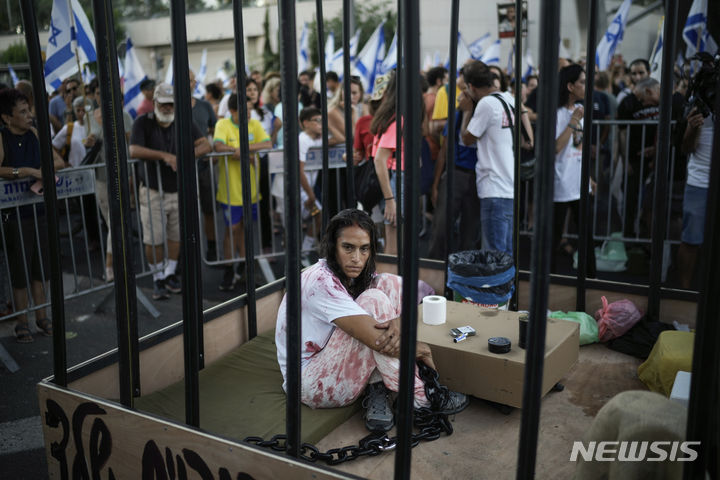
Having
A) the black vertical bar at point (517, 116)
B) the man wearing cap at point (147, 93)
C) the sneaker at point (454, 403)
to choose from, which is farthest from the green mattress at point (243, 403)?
the man wearing cap at point (147, 93)

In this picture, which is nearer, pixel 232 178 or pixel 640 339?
pixel 640 339

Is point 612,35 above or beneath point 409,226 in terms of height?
above

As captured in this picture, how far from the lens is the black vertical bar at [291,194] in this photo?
1.61 metres

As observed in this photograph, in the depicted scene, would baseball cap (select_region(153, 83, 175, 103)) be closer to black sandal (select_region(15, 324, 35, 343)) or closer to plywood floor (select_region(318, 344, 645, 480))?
black sandal (select_region(15, 324, 35, 343))

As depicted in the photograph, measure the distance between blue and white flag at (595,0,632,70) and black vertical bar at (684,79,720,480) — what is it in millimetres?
6540

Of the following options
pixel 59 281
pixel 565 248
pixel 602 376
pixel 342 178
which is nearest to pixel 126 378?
pixel 59 281

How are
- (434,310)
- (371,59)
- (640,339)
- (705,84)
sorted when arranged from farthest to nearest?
(371,59) < (705,84) < (640,339) < (434,310)

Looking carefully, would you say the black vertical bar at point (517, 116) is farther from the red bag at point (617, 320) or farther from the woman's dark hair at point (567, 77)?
the woman's dark hair at point (567, 77)

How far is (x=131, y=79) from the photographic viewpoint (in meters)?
7.25

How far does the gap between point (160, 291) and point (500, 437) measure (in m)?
3.77

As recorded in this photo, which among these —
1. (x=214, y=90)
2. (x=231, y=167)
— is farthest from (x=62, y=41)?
(x=214, y=90)

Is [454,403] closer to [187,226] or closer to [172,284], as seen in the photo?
[187,226]

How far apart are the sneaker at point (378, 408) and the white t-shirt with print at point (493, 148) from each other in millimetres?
2123

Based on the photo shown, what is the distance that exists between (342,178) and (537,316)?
17.5ft
